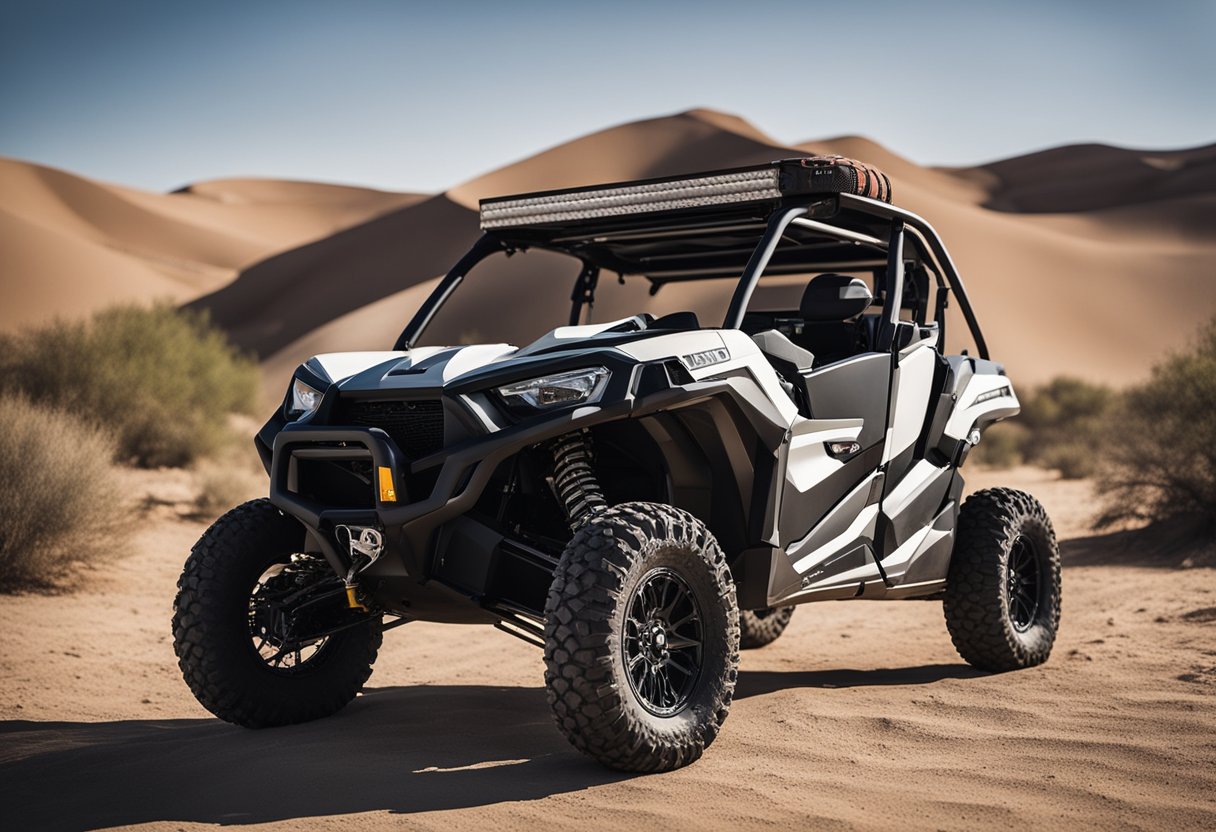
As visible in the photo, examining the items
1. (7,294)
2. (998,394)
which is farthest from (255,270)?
(998,394)

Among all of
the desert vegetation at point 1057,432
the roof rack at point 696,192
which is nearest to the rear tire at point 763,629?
the roof rack at point 696,192

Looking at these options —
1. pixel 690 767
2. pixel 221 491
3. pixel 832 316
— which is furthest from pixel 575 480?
pixel 221 491

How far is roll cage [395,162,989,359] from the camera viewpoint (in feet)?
18.9

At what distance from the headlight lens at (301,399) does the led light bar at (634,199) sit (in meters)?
1.55

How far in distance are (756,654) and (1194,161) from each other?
81.5 metres

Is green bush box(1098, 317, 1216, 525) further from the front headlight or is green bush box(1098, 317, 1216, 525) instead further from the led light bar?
the front headlight

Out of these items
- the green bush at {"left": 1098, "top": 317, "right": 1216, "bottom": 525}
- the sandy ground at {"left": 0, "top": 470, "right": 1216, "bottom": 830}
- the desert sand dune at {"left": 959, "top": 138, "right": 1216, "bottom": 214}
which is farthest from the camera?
the desert sand dune at {"left": 959, "top": 138, "right": 1216, "bottom": 214}

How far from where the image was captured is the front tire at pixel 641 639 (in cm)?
437

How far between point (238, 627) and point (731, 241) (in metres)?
3.24

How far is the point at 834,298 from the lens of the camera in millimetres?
6145

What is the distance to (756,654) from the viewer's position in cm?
795

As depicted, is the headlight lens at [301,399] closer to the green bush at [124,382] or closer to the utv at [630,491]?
the utv at [630,491]

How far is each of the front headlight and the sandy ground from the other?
1.35m

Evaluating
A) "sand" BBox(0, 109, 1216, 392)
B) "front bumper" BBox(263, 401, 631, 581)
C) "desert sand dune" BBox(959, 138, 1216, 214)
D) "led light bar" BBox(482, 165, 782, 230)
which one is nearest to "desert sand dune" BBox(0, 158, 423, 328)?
"sand" BBox(0, 109, 1216, 392)
